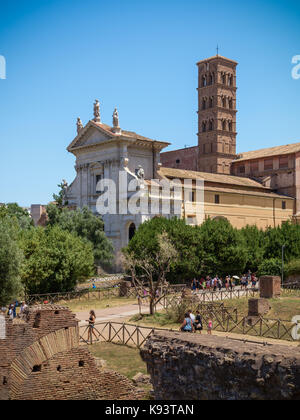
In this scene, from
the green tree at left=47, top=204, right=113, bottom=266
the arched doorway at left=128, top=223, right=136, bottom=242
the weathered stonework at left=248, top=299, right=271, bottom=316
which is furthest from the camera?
the arched doorway at left=128, top=223, right=136, bottom=242

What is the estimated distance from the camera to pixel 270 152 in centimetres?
5950

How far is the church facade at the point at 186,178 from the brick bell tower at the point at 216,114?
18 centimetres

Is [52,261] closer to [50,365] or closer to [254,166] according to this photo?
[50,365]

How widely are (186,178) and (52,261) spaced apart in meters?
19.3

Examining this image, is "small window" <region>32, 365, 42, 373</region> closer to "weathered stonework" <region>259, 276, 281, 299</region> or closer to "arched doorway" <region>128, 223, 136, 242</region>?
"weathered stonework" <region>259, 276, 281, 299</region>

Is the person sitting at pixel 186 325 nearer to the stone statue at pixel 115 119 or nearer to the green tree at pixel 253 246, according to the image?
the green tree at pixel 253 246

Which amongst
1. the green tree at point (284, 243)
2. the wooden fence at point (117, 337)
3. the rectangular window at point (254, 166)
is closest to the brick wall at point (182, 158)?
the rectangular window at point (254, 166)

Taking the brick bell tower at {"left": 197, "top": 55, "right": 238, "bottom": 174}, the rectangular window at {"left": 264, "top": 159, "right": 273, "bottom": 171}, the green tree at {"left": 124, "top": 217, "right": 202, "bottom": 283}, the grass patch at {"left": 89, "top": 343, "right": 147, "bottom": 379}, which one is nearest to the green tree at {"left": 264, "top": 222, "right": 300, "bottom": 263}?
the green tree at {"left": 124, "top": 217, "right": 202, "bottom": 283}

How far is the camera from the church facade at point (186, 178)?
4391cm

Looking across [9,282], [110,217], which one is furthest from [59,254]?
[110,217]

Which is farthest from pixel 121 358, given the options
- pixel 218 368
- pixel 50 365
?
pixel 218 368

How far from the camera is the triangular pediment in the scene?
45875mm

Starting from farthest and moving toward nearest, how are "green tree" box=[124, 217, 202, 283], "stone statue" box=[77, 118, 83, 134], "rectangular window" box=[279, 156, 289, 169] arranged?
"rectangular window" box=[279, 156, 289, 169]
"stone statue" box=[77, 118, 83, 134]
"green tree" box=[124, 217, 202, 283]

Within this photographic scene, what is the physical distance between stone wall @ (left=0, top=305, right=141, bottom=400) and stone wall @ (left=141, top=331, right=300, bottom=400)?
2.11 m
